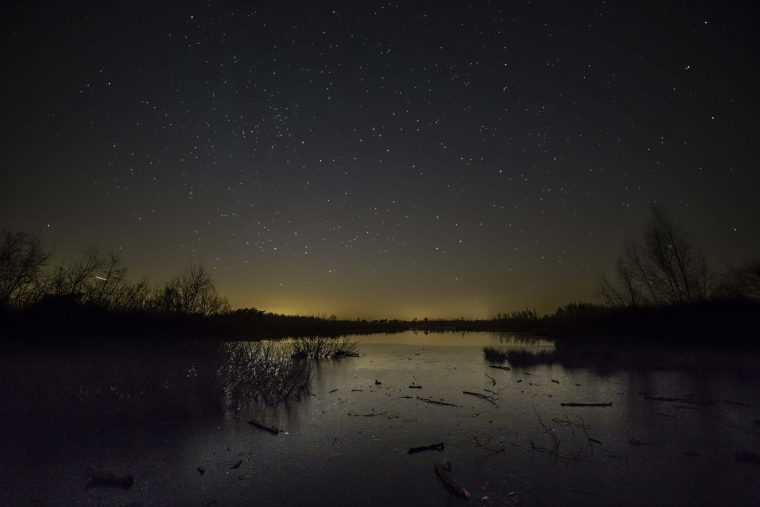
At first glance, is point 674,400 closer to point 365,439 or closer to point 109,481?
point 365,439

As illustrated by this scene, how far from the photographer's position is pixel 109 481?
6.71 meters

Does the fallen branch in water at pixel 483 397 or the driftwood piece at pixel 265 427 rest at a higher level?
the driftwood piece at pixel 265 427

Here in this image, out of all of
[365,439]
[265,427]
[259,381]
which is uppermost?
[259,381]

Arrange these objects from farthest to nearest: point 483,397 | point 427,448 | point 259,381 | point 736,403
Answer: point 259,381, point 483,397, point 736,403, point 427,448

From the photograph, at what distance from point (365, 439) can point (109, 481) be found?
5.05 m

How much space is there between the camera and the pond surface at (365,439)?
6266 mm

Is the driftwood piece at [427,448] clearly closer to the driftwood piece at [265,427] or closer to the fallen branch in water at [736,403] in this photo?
the driftwood piece at [265,427]

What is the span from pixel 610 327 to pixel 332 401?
1384 inches

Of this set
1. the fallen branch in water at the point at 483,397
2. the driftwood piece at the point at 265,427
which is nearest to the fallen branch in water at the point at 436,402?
the fallen branch in water at the point at 483,397

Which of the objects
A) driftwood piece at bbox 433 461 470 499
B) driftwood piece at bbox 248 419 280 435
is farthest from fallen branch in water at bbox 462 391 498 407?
driftwood piece at bbox 248 419 280 435

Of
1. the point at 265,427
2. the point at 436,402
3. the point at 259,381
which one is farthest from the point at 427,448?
the point at 259,381

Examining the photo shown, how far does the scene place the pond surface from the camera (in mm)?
6266

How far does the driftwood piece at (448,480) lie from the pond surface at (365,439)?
176 mm

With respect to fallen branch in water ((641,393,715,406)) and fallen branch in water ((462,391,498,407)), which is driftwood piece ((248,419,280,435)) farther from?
fallen branch in water ((641,393,715,406))
